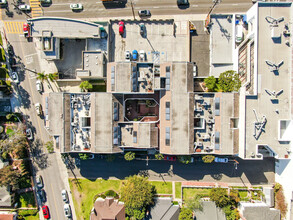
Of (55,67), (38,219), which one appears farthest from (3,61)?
(38,219)

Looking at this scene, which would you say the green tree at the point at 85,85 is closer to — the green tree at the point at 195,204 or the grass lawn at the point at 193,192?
the grass lawn at the point at 193,192

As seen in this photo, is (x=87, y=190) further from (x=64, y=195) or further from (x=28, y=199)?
(x=28, y=199)

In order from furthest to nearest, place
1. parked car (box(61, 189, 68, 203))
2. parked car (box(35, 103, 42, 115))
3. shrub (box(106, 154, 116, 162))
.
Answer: parked car (box(35, 103, 42, 115)) < parked car (box(61, 189, 68, 203)) < shrub (box(106, 154, 116, 162))

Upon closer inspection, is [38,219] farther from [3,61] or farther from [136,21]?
[136,21]

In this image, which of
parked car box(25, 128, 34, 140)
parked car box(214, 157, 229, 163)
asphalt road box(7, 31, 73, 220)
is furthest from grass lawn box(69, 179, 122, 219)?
parked car box(214, 157, 229, 163)

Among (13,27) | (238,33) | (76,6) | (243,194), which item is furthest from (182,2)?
(243,194)

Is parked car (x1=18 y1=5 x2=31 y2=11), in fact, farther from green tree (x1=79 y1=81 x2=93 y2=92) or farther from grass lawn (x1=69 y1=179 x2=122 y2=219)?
grass lawn (x1=69 y1=179 x2=122 y2=219)
